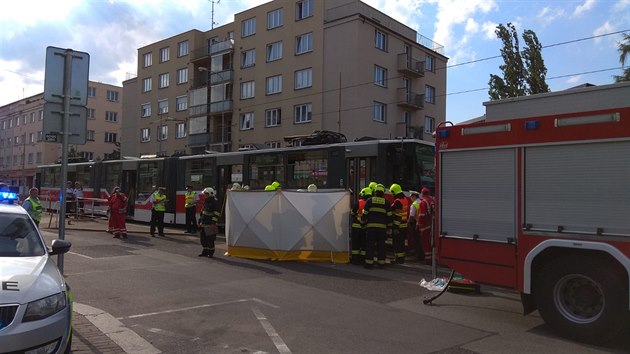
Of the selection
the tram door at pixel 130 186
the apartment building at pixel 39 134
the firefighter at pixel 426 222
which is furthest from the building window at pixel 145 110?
the firefighter at pixel 426 222

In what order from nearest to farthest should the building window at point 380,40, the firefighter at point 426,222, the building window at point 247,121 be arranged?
1. the firefighter at point 426,222
2. the building window at point 380,40
3. the building window at point 247,121

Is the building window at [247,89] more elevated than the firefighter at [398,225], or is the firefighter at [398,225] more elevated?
the building window at [247,89]

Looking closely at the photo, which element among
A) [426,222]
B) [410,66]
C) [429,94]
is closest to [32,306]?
[426,222]

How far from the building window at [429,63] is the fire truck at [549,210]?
128ft

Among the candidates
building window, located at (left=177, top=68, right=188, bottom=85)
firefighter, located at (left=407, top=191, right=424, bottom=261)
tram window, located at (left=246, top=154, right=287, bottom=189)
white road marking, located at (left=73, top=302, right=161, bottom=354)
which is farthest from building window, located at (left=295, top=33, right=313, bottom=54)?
white road marking, located at (left=73, top=302, right=161, bottom=354)

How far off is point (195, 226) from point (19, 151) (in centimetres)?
7389

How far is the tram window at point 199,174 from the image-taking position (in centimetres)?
1970

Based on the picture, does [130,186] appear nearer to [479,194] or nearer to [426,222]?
[426,222]

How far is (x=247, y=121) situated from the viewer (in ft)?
143

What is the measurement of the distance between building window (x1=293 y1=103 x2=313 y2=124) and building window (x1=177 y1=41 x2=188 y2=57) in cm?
1833

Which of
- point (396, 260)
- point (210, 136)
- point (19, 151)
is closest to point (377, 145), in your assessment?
point (396, 260)

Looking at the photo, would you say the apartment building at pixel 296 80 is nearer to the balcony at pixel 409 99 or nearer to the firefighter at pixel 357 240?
the balcony at pixel 409 99

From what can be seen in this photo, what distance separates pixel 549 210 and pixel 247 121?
127ft


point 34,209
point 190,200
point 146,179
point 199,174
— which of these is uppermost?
point 199,174
